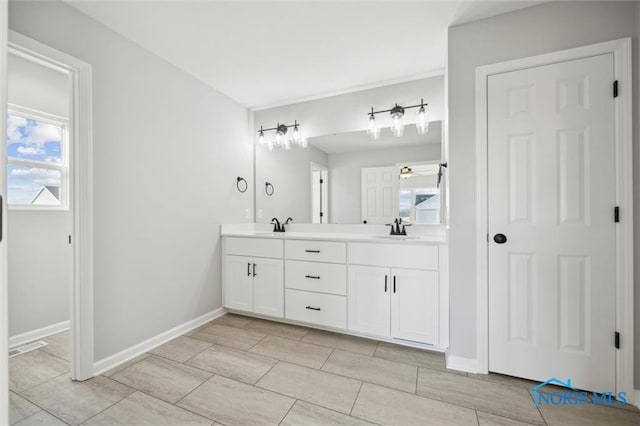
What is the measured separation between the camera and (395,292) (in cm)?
222

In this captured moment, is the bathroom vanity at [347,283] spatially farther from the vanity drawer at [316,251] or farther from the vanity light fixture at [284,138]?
the vanity light fixture at [284,138]

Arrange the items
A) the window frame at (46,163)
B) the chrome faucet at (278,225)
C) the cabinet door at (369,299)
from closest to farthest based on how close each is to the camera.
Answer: the cabinet door at (369,299) < the window frame at (46,163) < the chrome faucet at (278,225)

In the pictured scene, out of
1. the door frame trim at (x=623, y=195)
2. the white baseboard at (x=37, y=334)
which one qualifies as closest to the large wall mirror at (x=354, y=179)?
the door frame trim at (x=623, y=195)

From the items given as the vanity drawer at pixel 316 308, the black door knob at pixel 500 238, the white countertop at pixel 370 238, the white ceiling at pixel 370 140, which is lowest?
the vanity drawer at pixel 316 308

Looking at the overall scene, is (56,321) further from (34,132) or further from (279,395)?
(279,395)

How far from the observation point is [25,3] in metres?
1.53

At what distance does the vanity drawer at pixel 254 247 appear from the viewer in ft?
8.82

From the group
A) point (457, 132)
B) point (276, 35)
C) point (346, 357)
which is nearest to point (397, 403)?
point (346, 357)

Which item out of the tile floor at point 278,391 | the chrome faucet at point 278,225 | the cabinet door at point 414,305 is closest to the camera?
the tile floor at point 278,391

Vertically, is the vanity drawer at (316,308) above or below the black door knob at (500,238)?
below

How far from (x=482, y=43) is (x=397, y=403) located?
7.80ft

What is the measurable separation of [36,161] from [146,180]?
132cm

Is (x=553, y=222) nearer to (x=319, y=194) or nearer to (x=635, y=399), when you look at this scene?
(x=635, y=399)

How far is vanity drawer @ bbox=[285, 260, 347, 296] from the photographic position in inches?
95.1
